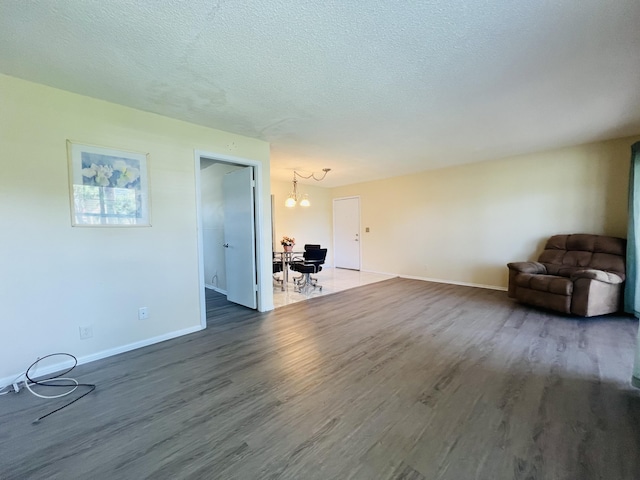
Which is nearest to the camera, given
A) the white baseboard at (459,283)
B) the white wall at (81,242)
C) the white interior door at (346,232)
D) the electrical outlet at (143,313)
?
the white wall at (81,242)

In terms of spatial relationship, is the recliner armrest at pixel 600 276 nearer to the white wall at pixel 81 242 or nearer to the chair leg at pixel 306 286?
the chair leg at pixel 306 286

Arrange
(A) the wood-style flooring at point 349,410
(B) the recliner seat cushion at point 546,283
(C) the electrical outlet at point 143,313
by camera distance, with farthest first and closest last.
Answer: (B) the recliner seat cushion at point 546,283 < (C) the electrical outlet at point 143,313 < (A) the wood-style flooring at point 349,410

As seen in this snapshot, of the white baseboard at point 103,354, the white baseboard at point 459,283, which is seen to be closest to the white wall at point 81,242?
the white baseboard at point 103,354

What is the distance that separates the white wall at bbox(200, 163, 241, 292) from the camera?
5.08 m

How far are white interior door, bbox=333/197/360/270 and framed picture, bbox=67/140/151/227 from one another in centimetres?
567

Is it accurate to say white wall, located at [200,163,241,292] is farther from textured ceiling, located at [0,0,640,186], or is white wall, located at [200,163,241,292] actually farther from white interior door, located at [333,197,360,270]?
white interior door, located at [333,197,360,270]

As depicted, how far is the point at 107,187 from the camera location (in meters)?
2.64

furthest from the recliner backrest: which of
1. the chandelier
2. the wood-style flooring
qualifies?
the chandelier

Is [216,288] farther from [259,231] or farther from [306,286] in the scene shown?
[259,231]

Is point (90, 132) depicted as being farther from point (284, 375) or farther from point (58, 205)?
point (284, 375)

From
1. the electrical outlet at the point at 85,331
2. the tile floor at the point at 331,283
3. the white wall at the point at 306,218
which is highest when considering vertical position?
the white wall at the point at 306,218

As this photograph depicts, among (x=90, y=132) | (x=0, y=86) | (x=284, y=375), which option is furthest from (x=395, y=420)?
(x=0, y=86)

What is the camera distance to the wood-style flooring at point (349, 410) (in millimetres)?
1417

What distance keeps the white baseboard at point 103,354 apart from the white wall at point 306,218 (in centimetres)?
403
